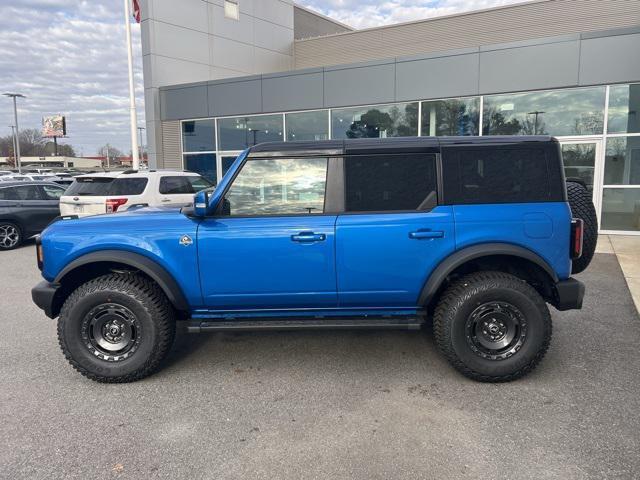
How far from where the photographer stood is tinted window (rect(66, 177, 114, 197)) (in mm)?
9344

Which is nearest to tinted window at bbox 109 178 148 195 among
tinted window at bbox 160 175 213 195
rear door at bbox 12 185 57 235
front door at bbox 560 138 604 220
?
tinted window at bbox 160 175 213 195

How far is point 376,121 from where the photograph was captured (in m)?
12.8

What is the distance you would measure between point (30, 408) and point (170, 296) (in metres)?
1.23

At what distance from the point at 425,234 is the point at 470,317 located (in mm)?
730

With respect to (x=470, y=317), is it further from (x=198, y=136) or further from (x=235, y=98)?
(x=198, y=136)

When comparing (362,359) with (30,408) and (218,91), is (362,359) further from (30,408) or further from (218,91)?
(218,91)

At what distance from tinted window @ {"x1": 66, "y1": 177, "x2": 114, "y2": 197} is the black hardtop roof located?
6.55 meters

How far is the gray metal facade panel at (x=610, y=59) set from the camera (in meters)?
9.95

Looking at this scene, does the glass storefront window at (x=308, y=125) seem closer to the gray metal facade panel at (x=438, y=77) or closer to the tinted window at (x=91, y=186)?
the gray metal facade panel at (x=438, y=77)

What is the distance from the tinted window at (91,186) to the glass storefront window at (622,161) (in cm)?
1061

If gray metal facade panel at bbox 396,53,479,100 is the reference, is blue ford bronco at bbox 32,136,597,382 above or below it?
below

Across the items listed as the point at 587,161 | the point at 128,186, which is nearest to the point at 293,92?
the point at 128,186

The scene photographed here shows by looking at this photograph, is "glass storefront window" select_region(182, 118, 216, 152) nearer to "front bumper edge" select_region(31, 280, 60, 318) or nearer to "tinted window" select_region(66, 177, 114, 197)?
"tinted window" select_region(66, 177, 114, 197)

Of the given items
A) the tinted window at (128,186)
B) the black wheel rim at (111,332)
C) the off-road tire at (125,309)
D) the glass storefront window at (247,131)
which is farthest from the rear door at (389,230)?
the glass storefront window at (247,131)
